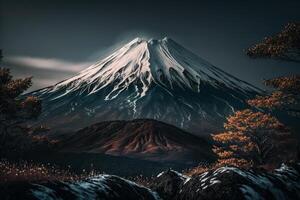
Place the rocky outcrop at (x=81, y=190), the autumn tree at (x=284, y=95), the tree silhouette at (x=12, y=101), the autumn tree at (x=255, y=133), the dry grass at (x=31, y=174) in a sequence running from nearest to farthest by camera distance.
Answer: the rocky outcrop at (x=81, y=190) < the dry grass at (x=31, y=174) < the autumn tree at (x=284, y=95) < the autumn tree at (x=255, y=133) < the tree silhouette at (x=12, y=101)

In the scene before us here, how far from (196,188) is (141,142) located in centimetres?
13270

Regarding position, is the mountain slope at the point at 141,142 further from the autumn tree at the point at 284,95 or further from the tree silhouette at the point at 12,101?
the autumn tree at the point at 284,95

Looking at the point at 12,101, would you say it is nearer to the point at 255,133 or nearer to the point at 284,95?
the point at 255,133

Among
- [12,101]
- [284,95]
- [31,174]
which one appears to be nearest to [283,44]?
[284,95]

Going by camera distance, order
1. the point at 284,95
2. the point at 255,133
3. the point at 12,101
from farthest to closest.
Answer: the point at 12,101 < the point at 255,133 < the point at 284,95

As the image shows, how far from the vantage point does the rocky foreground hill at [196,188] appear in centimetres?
539

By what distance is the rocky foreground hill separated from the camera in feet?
17.7

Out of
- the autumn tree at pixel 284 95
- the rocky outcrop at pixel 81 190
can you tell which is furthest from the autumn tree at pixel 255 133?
the rocky outcrop at pixel 81 190

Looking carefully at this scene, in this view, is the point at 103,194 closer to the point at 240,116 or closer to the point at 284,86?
the point at 284,86

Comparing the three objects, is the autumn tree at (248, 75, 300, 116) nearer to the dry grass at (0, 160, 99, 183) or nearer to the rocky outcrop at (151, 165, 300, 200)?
the dry grass at (0, 160, 99, 183)

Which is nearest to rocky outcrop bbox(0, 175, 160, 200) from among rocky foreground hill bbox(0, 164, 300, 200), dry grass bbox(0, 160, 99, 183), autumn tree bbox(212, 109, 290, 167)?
rocky foreground hill bbox(0, 164, 300, 200)

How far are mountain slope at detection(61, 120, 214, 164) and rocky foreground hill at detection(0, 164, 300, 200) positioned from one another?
108 m

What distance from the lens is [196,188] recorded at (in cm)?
682

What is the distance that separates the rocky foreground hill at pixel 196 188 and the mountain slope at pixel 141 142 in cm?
10797
